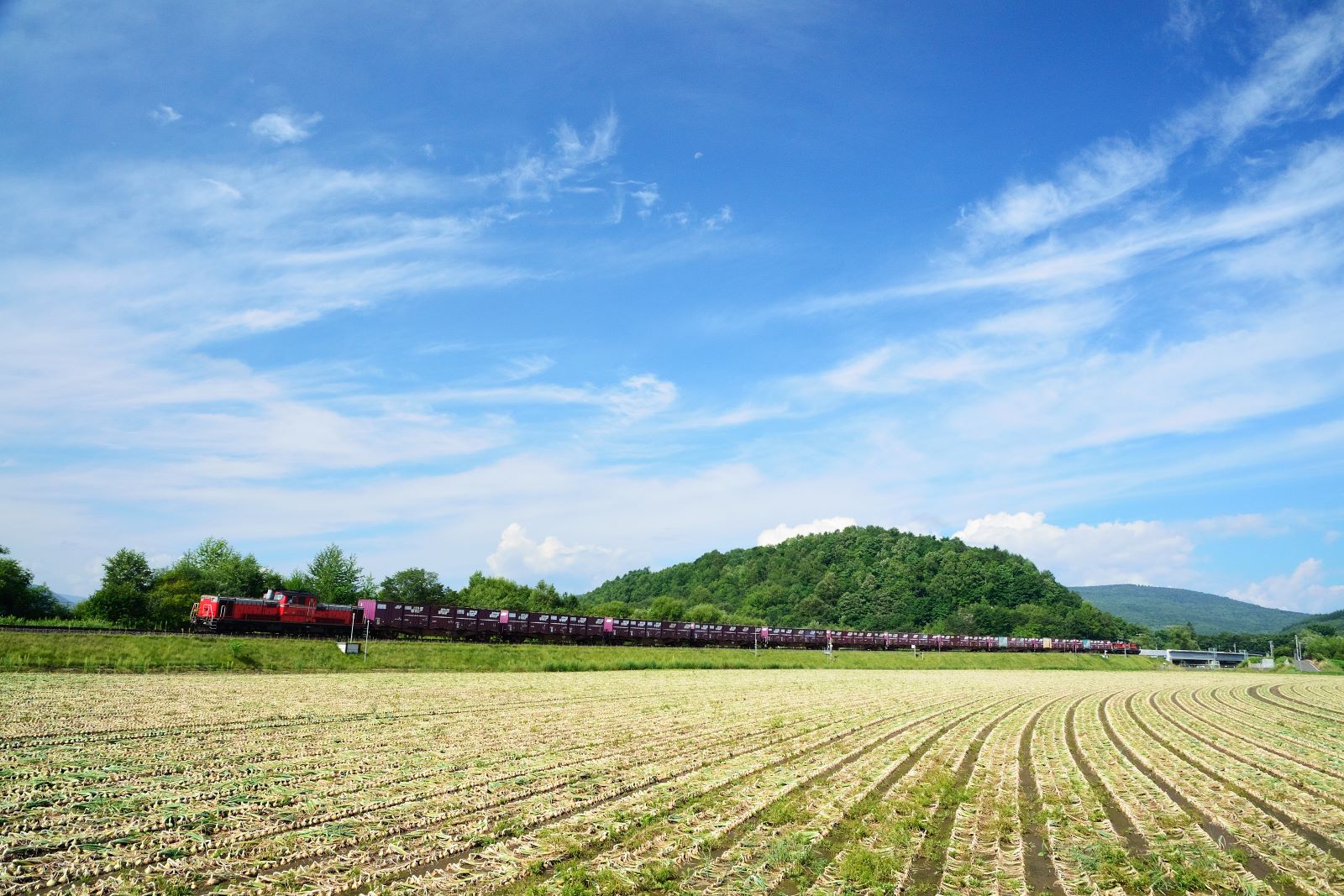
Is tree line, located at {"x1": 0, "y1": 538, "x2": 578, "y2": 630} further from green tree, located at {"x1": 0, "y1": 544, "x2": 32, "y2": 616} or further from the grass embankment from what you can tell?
the grass embankment

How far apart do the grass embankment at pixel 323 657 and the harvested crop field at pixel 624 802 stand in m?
9.80

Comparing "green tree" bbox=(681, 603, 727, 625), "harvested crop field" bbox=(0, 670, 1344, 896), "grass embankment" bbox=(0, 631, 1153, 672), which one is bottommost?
"green tree" bbox=(681, 603, 727, 625)

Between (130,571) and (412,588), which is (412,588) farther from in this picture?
(130,571)

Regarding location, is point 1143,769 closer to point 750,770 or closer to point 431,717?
point 750,770

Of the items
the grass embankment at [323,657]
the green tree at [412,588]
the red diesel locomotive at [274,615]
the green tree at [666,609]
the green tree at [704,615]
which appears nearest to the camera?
the grass embankment at [323,657]

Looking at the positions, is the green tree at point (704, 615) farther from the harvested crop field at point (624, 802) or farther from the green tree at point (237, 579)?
the harvested crop field at point (624, 802)

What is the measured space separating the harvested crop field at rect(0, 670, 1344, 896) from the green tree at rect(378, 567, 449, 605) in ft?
332

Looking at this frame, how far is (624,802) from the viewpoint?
12961 mm

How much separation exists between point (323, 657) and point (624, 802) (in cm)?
3620

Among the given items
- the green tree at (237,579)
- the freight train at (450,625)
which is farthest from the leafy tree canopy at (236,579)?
the freight train at (450,625)

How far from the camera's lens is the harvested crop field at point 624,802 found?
9492 mm

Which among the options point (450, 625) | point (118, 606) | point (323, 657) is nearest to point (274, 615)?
point (450, 625)

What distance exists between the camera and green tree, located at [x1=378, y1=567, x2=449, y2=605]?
125 metres

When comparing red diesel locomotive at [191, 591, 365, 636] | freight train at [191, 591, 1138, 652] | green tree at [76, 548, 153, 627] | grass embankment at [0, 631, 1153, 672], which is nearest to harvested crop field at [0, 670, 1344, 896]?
grass embankment at [0, 631, 1153, 672]
